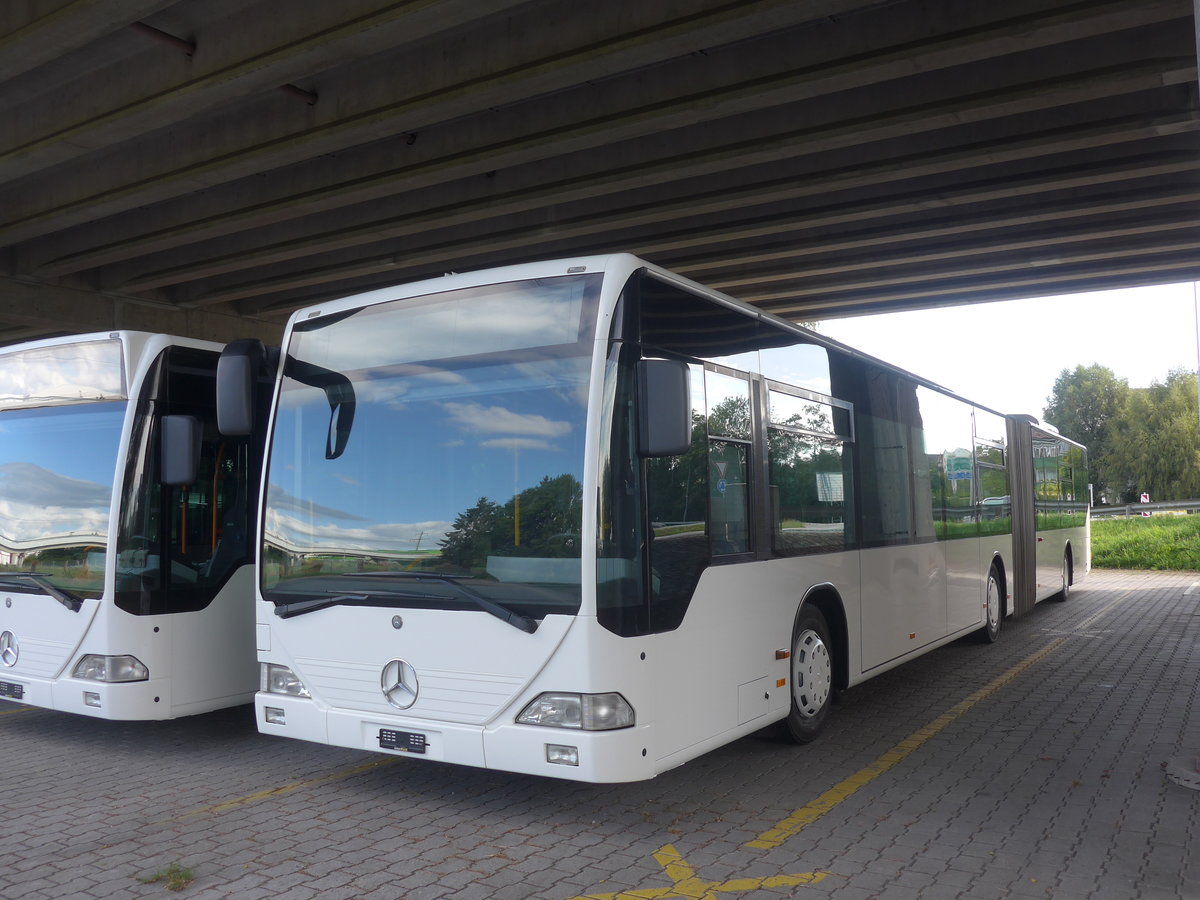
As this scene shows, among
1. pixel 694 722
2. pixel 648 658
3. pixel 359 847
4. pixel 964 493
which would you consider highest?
pixel 964 493

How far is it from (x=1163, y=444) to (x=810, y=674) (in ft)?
212

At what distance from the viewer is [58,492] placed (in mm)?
7438

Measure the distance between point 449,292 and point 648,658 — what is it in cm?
232

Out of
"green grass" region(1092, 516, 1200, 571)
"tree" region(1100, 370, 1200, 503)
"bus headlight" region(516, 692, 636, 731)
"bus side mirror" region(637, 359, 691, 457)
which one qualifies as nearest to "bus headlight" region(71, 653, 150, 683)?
"bus headlight" region(516, 692, 636, 731)

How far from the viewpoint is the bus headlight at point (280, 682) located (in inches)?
237

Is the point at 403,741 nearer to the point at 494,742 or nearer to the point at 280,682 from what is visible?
the point at 494,742

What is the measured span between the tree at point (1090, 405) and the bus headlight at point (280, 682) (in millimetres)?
79981

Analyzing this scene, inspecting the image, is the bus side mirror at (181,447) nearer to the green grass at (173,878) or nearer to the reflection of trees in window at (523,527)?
the reflection of trees in window at (523,527)

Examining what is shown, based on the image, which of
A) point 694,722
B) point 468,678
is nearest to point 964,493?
point 694,722

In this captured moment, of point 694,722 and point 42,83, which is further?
point 42,83

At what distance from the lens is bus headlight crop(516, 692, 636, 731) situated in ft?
16.5

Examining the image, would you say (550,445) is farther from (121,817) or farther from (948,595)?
(948,595)

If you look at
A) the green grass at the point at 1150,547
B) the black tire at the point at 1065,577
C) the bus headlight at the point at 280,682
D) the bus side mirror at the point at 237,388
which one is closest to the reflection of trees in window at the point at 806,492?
the bus headlight at the point at 280,682

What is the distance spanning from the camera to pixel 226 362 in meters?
6.22
